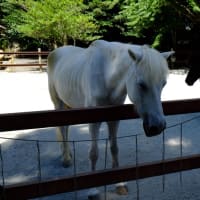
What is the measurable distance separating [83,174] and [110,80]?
1.12 m

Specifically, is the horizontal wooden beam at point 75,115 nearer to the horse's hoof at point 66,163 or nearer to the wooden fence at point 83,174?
the wooden fence at point 83,174

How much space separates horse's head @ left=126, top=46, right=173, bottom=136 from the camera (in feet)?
7.29

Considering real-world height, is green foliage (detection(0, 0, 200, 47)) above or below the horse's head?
above

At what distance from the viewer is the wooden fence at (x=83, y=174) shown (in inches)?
72.0

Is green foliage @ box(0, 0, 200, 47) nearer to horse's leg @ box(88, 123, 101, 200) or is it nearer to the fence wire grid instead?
the fence wire grid

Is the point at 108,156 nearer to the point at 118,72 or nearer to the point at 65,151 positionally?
the point at 65,151

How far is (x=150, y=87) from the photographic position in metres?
2.26

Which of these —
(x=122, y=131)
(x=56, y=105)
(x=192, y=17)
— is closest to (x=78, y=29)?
(x=192, y=17)

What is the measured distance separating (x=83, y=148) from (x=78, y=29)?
11.7 metres

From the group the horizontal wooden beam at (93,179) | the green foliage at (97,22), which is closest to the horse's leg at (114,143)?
the horizontal wooden beam at (93,179)

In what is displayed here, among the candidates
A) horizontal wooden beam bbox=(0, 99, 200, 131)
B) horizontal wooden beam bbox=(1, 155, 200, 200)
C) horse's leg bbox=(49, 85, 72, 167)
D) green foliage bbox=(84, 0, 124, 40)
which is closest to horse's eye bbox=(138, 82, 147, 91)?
horizontal wooden beam bbox=(0, 99, 200, 131)

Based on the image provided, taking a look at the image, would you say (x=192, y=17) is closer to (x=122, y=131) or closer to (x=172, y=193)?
(x=122, y=131)

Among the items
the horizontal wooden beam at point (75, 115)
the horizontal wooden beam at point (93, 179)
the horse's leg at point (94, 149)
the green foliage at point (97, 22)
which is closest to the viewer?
the horizontal wooden beam at point (75, 115)

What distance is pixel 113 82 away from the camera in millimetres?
3021
